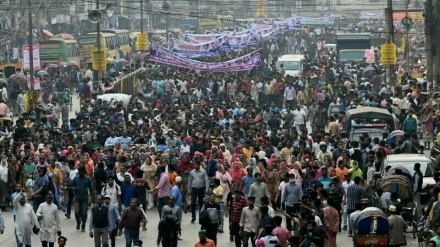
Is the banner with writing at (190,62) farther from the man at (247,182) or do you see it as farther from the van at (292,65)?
the man at (247,182)

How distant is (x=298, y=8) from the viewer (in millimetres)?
131250

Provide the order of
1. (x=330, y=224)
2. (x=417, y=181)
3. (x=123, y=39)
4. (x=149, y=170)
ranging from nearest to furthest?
(x=330, y=224)
(x=417, y=181)
(x=149, y=170)
(x=123, y=39)

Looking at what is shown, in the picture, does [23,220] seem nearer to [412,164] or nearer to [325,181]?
[325,181]

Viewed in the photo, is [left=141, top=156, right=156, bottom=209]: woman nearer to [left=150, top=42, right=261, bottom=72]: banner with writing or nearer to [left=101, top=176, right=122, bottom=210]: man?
[left=101, top=176, right=122, bottom=210]: man

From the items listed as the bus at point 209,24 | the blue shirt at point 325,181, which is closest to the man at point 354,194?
the blue shirt at point 325,181

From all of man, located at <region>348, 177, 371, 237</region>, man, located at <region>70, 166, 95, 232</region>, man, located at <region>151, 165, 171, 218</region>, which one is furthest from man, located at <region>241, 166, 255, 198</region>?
man, located at <region>70, 166, 95, 232</region>

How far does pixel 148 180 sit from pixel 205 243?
7152 millimetres

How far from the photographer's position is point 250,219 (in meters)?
21.5

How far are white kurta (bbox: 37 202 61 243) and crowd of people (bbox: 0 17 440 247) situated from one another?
15mm

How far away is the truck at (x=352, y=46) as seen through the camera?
208ft

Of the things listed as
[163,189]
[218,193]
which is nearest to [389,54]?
[163,189]

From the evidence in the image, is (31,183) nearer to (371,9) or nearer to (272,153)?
(272,153)

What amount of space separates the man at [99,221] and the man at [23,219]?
849 mm

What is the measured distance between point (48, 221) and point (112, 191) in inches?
74.1
